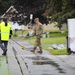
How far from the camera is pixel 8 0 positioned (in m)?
63.8

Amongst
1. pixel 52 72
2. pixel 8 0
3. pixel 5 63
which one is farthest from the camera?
pixel 8 0

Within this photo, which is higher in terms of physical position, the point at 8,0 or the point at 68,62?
the point at 8,0

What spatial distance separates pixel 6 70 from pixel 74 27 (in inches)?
122

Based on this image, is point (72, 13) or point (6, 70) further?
point (72, 13)

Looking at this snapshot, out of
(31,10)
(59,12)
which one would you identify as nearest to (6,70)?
(59,12)

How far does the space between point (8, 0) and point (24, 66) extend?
51.7 metres

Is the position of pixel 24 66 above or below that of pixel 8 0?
below

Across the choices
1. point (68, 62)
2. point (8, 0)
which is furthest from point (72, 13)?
point (8, 0)

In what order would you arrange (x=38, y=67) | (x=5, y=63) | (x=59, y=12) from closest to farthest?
(x=38, y=67)
(x=5, y=63)
(x=59, y=12)

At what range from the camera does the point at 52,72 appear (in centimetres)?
1142

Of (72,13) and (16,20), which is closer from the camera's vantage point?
(72,13)

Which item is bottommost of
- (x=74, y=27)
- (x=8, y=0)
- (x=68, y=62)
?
(x=68, y=62)

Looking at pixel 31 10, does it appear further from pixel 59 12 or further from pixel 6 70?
pixel 6 70

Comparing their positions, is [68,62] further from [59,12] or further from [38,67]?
[59,12]
